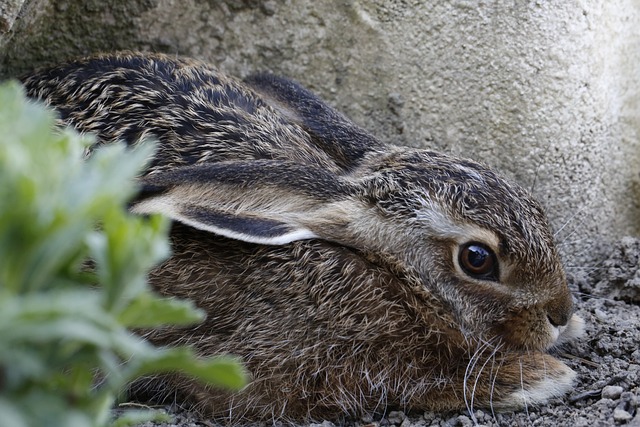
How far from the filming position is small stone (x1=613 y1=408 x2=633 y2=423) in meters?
3.45

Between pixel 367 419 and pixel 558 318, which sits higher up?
pixel 558 318

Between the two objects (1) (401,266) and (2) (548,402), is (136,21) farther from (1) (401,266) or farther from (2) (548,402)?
(2) (548,402)

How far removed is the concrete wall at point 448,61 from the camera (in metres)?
5.10

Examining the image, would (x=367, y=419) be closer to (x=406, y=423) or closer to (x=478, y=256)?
(x=406, y=423)

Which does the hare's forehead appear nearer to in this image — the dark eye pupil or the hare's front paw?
the dark eye pupil

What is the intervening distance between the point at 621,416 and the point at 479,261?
906 mm

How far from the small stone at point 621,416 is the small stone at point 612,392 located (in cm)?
25

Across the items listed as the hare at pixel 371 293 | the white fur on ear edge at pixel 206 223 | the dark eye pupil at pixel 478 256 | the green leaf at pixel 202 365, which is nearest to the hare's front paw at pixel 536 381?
the hare at pixel 371 293

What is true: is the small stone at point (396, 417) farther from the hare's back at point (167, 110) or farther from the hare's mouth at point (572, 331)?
the hare's back at point (167, 110)

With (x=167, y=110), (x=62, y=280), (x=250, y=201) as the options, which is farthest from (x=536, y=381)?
(x=62, y=280)

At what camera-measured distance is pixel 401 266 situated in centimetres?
404

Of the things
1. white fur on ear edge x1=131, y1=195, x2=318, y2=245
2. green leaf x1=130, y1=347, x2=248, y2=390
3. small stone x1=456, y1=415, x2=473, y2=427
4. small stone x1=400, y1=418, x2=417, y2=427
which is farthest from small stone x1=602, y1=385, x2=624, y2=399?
green leaf x1=130, y1=347, x2=248, y2=390

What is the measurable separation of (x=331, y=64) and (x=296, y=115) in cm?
71

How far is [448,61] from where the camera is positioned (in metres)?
5.22
